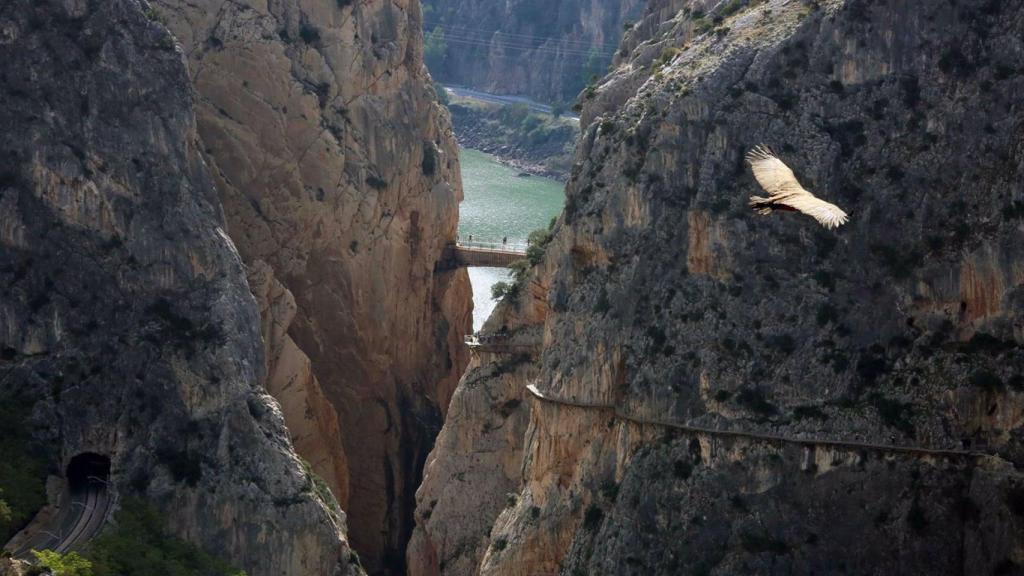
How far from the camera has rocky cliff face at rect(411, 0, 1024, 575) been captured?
60.2m

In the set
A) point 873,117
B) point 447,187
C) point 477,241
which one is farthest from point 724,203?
point 477,241

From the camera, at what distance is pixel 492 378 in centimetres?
7744

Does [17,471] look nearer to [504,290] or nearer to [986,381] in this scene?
[504,290]

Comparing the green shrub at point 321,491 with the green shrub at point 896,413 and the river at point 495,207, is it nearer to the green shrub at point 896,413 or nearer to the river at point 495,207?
the green shrub at point 896,413

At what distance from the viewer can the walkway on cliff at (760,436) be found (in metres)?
60.0

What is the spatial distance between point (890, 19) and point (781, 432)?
1432cm

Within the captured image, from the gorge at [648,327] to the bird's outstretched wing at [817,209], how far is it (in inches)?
467

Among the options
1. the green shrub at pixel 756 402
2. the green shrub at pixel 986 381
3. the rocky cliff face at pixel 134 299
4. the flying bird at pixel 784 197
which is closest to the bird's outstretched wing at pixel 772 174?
the flying bird at pixel 784 197

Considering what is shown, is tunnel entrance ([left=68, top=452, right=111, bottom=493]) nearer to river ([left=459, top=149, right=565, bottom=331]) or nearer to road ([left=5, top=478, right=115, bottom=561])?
road ([left=5, top=478, right=115, bottom=561])

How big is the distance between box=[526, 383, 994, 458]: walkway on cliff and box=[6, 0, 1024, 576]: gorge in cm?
9

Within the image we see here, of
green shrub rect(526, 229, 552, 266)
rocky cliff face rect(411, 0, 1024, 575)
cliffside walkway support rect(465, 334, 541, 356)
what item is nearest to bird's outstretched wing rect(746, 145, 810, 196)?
rocky cliff face rect(411, 0, 1024, 575)

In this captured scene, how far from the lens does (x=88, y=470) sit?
6719cm

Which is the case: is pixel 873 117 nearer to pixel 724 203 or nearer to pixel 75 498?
pixel 724 203

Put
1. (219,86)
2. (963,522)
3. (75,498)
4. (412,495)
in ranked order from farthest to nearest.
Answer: (412,495) → (219,86) → (75,498) → (963,522)
